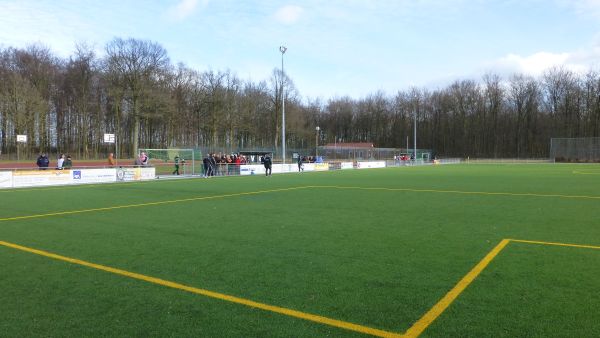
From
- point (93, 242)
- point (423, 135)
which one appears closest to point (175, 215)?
point (93, 242)

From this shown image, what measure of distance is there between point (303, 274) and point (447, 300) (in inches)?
76.0

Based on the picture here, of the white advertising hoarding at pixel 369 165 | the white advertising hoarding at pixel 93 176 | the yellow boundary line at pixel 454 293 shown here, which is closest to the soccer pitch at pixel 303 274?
the yellow boundary line at pixel 454 293

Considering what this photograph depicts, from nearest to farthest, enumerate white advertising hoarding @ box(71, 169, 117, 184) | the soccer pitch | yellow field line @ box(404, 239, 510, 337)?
yellow field line @ box(404, 239, 510, 337)
the soccer pitch
white advertising hoarding @ box(71, 169, 117, 184)

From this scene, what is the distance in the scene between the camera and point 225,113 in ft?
249

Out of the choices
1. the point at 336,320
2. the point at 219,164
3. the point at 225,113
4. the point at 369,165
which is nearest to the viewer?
the point at 336,320

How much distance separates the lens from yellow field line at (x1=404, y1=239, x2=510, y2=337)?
161 inches

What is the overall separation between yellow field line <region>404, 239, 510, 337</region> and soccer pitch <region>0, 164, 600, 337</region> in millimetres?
20

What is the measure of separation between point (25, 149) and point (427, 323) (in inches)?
2392

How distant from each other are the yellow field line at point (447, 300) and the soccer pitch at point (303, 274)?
2 centimetres

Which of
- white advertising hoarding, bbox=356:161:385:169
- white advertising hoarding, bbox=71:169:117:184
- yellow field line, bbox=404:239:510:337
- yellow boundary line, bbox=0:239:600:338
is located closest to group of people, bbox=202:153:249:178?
white advertising hoarding, bbox=71:169:117:184

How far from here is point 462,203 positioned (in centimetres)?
1415

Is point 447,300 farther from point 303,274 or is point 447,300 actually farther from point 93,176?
point 93,176

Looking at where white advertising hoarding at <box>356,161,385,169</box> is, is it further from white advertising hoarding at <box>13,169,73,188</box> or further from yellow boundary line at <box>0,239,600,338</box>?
yellow boundary line at <box>0,239,600,338</box>

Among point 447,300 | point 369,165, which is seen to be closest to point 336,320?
point 447,300
